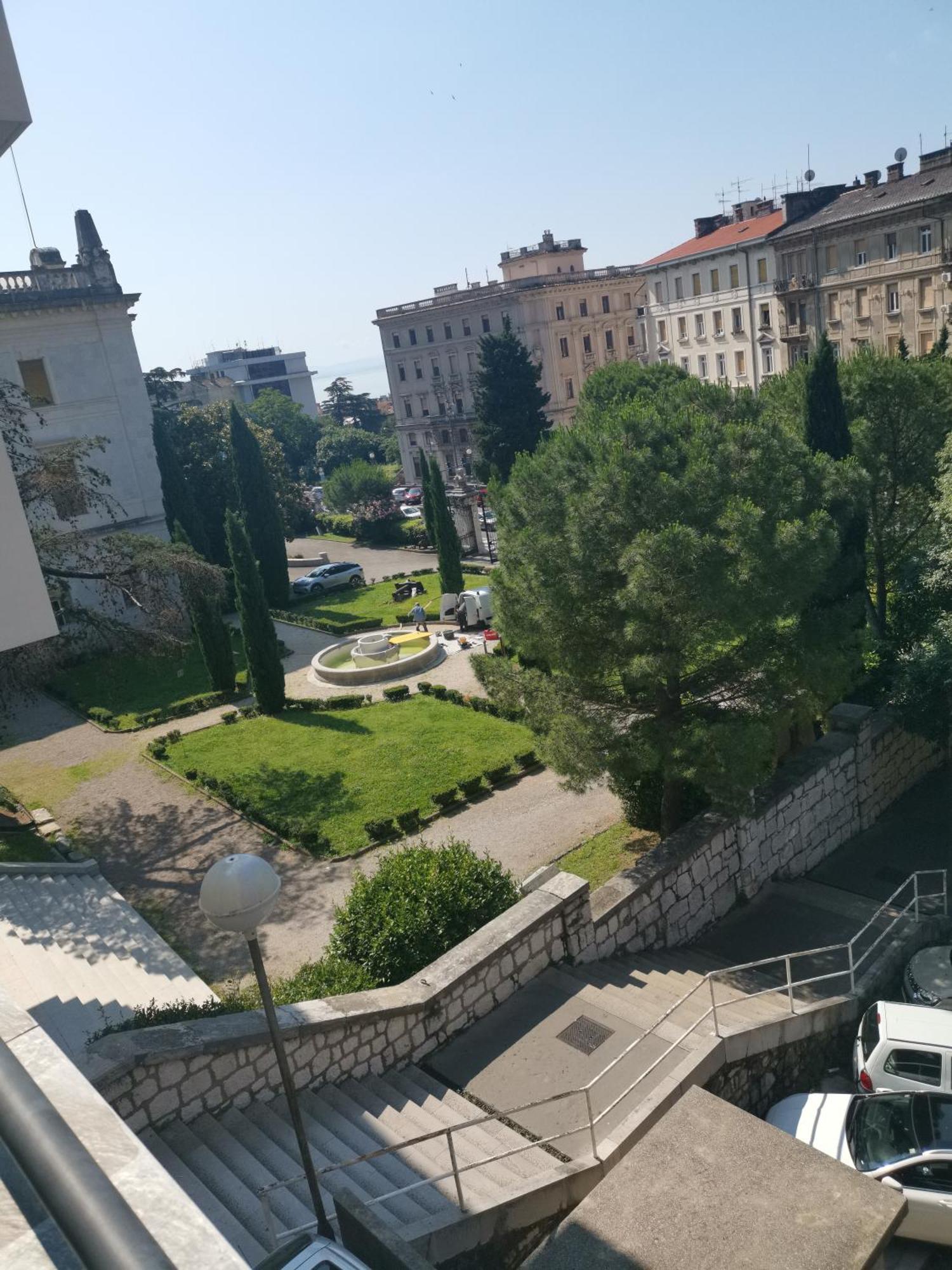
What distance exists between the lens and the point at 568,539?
1275cm

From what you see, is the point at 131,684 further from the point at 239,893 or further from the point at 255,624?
the point at 239,893

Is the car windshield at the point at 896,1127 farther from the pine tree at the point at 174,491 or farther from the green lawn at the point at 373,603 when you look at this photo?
the pine tree at the point at 174,491

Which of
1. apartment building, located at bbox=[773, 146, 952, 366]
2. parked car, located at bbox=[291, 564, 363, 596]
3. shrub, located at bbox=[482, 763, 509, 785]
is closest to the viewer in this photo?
shrub, located at bbox=[482, 763, 509, 785]

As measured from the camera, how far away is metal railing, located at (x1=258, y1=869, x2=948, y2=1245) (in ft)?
22.4

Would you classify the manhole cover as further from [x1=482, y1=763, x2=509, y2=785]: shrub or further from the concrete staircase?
[x1=482, y1=763, x2=509, y2=785]: shrub

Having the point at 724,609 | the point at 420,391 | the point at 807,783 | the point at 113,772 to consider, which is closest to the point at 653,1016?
the point at 724,609

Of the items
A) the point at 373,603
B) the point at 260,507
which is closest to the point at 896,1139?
the point at 373,603

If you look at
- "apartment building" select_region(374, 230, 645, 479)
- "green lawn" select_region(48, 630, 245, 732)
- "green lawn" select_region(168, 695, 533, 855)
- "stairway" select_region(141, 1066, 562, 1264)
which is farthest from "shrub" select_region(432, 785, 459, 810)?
"apartment building" select_region(374, 230, 645, 479)

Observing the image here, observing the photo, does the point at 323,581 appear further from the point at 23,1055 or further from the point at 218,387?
the point at 218,387

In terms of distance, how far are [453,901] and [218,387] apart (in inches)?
3580

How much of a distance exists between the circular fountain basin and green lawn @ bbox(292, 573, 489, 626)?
3171 mm

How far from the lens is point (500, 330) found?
64500mm

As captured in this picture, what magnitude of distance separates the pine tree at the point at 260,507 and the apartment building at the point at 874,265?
23.0 m

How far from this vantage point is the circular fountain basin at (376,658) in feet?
84.2
